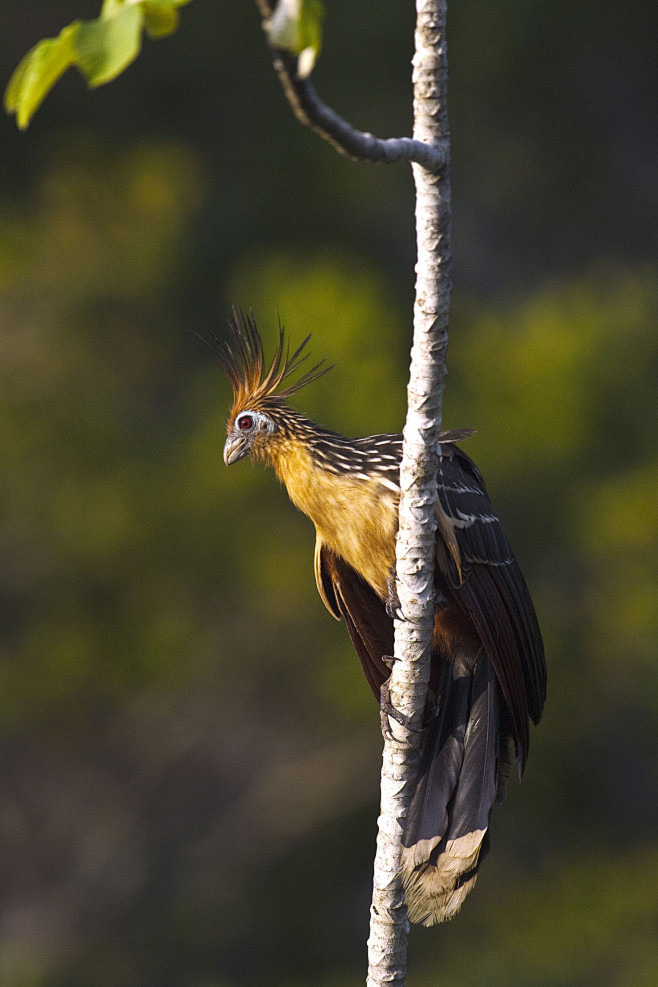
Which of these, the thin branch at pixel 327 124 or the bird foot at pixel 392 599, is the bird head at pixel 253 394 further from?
the thin branch at pixel 327 124

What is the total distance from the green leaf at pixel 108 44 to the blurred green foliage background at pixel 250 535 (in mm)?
4202

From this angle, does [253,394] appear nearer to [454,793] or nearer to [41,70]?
[454,793]

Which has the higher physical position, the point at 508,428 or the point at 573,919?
the point at 508,428

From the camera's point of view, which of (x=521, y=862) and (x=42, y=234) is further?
(x=521, y=862)

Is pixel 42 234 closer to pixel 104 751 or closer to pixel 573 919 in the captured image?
pixel 104 751

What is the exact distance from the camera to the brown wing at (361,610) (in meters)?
3.15

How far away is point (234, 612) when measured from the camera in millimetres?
7133

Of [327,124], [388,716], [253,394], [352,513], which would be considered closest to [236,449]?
[253,394]

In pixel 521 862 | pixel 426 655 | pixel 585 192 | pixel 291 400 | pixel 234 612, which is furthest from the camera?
pixel 585 192

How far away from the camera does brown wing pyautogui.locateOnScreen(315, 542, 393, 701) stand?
3150 millimetres

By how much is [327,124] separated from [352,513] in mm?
1617

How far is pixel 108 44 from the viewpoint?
1234mm

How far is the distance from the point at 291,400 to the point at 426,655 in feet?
10.4

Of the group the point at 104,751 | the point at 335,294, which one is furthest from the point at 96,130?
the point at 104,751
